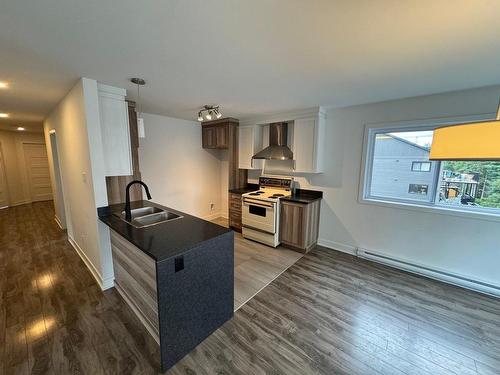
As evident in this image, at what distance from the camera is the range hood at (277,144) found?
368 cm

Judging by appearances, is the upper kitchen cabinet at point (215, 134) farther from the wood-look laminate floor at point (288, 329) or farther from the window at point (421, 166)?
the window at point (421, 166)

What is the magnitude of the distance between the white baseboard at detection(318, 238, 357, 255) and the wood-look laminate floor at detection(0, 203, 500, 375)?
1.87 feet

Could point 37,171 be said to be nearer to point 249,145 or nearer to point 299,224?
point 249,145

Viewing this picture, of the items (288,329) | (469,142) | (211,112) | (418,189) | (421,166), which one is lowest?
(288,329)

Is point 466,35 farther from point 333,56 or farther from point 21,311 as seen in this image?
point 21,311

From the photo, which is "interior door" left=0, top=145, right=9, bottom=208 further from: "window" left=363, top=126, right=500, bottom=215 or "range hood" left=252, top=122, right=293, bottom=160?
"window" left=363, top=126, right=500, bottom=215

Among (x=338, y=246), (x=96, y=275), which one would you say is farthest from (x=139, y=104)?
(x=338, y=246)

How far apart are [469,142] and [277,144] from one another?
320cm

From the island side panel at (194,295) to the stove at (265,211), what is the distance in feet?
5.44

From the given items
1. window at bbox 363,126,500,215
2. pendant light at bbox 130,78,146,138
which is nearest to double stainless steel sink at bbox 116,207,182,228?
pendant light at bbox 130,78,146,138

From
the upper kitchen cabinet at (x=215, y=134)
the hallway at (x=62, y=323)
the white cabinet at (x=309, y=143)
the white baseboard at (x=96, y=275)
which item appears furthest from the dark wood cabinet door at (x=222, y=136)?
the hallway at (x=62, y=323)

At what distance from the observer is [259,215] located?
144 inches

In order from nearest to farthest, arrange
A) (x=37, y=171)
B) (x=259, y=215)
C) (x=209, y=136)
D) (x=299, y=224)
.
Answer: (x=299, y=224) < (x=259, y=215) < (x=209, y=136) < (x=37, y=171)

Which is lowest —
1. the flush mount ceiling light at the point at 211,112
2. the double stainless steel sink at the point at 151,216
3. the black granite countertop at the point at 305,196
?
the double stainless steel sink at the point at 151,216
